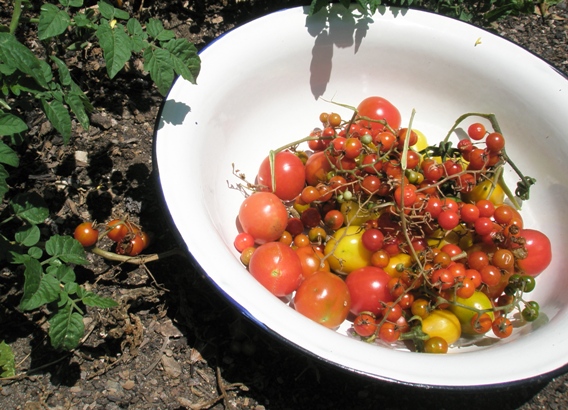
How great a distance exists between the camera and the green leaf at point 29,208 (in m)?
1.45

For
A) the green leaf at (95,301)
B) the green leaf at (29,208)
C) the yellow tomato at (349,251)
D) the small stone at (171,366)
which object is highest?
the yellow tomato at (349,251)

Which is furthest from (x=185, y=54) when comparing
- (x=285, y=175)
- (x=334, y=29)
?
(x=334, y=29)

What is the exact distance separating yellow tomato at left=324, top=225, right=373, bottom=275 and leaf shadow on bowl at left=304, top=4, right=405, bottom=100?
59 cm

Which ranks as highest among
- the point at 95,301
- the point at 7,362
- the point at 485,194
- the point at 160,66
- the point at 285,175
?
the point at 160,66

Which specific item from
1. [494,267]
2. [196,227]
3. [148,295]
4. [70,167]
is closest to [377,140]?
[494,267]

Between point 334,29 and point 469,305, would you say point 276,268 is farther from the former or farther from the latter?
point 334,29

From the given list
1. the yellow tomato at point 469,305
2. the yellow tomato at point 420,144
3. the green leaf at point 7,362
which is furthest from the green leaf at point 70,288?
the yellow tomato at point 420,144

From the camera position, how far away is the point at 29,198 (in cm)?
148

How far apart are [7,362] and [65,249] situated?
414 millimetres

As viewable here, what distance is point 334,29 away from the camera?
177 cm

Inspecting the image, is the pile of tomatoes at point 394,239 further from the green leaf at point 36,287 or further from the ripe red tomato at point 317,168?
the green leaf at point 36,287

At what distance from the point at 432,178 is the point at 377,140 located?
0.60 feet

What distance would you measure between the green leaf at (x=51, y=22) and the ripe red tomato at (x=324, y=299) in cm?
87

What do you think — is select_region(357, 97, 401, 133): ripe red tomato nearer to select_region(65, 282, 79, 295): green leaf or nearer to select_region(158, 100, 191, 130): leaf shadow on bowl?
select_region(158, 100, 191, 130): leaf shadow on bowl
